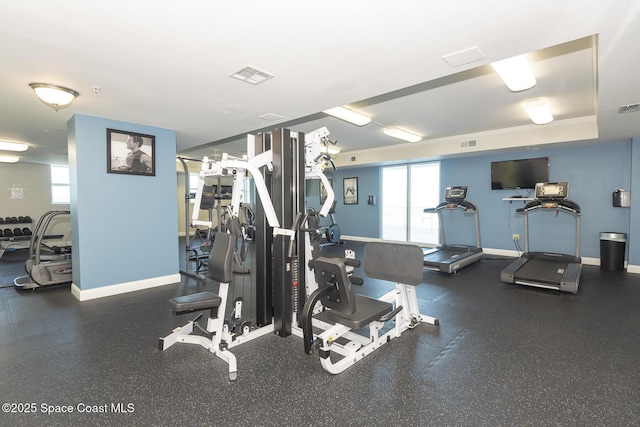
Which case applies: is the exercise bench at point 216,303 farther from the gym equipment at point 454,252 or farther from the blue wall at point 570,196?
the blue wall at point 570,196

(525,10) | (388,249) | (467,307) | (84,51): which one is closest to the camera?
(525,10)

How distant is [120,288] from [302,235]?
2.93 metres

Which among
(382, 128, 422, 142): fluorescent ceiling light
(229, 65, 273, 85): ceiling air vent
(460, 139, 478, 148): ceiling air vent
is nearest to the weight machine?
(229, 65, 273, 85): ceiling air vent

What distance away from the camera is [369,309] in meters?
2.44

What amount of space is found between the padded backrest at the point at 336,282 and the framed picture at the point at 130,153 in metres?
3.48

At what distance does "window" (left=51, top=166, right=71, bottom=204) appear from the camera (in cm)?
919

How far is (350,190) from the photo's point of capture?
9516 millimetres

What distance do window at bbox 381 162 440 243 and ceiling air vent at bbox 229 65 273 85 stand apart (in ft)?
19.6

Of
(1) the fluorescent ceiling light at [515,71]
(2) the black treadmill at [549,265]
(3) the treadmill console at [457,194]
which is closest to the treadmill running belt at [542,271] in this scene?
(2) the black treadmill at [549,265]

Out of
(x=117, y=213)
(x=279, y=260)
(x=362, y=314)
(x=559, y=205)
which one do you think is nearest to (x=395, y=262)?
(x=362, y=314)

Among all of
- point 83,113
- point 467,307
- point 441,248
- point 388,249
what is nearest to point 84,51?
point 83,113

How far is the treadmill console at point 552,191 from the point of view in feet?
17.2

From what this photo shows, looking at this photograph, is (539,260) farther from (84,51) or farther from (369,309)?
(84,51)

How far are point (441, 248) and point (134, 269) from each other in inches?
224
